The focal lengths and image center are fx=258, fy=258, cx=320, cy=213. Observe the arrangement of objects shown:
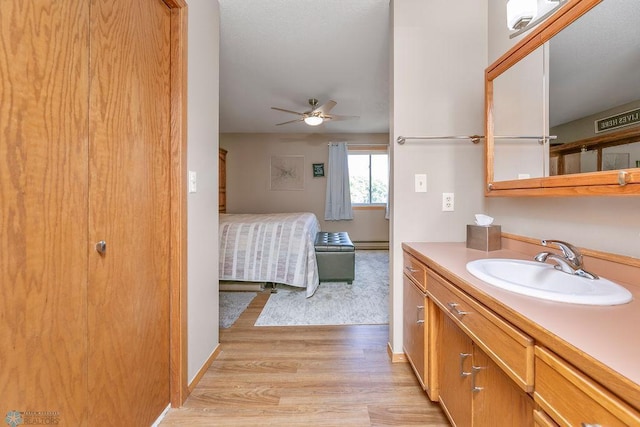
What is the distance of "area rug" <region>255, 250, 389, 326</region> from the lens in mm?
2273

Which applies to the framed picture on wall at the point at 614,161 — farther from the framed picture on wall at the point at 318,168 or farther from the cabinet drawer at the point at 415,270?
the framed picture on wall at the point at 318,168

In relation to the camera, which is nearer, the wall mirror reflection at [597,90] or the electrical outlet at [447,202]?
the wall mirror reflection at [597,90]

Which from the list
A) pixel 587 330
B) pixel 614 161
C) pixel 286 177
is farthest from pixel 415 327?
pixel 286 177

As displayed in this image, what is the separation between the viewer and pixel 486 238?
1389mm

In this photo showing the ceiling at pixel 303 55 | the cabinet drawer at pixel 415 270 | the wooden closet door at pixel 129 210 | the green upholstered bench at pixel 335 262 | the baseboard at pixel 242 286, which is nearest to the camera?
the wooden closet door at pixel 129 210

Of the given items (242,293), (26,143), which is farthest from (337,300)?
(26,143)

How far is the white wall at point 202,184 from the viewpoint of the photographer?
4.70 ft

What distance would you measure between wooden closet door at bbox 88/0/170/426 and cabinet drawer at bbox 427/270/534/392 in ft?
4.24

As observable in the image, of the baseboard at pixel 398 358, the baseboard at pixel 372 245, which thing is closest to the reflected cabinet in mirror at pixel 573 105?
the baseboard at pixel 398 358

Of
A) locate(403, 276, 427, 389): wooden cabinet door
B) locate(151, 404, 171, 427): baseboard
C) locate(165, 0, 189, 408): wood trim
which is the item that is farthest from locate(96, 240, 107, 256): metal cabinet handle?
locate(403, 276, 427, 389): wooden cabinet door

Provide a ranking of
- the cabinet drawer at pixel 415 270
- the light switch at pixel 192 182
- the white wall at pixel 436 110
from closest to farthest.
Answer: the cabinet drawer at pixel 415 270 → the light switch at pixel 192 182 → the white wall at pixel 436 110

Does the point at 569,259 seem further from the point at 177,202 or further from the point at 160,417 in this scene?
the point at 160,417

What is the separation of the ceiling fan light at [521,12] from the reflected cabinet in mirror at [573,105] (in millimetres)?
72

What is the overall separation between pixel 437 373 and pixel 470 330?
508 mm
